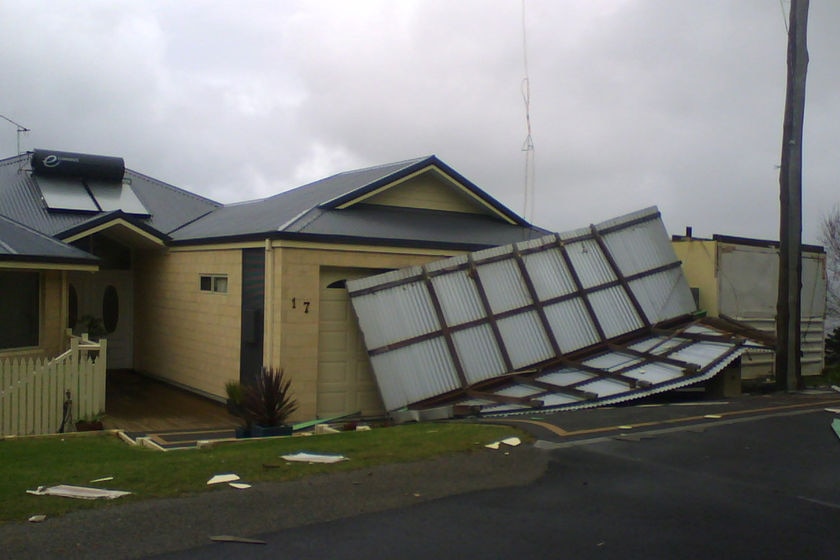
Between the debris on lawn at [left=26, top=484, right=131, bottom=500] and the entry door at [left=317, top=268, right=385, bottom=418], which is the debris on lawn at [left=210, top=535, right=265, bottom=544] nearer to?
the debris on lawn at [left=26, top=484, right=131, bottom=500]

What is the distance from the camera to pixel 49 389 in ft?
43.9

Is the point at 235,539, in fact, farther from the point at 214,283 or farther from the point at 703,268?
the point at 703,268

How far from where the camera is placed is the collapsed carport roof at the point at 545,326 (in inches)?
568

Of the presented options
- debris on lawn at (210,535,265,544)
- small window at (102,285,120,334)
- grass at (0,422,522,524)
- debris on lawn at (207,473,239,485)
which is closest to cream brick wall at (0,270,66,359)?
grass at (0,422,522,524)

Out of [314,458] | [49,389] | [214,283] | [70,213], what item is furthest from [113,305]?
[314,458]

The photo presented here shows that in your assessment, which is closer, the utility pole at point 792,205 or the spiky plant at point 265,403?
the spiky plant at point 265,403

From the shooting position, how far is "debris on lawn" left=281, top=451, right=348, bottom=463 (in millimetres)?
8852

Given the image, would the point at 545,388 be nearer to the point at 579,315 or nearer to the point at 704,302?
the point at 579,315

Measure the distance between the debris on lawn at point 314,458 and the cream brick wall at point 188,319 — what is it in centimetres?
713

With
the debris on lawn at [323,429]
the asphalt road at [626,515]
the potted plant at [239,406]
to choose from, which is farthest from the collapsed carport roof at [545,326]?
the asphalt road at [626,515]

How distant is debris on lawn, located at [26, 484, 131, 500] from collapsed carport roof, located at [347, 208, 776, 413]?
711 centimetres

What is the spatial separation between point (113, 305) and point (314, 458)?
44.1ft

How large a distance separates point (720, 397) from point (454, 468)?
29.2ft

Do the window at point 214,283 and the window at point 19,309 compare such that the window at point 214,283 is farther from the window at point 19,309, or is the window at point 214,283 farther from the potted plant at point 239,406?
the window at point 19,309
